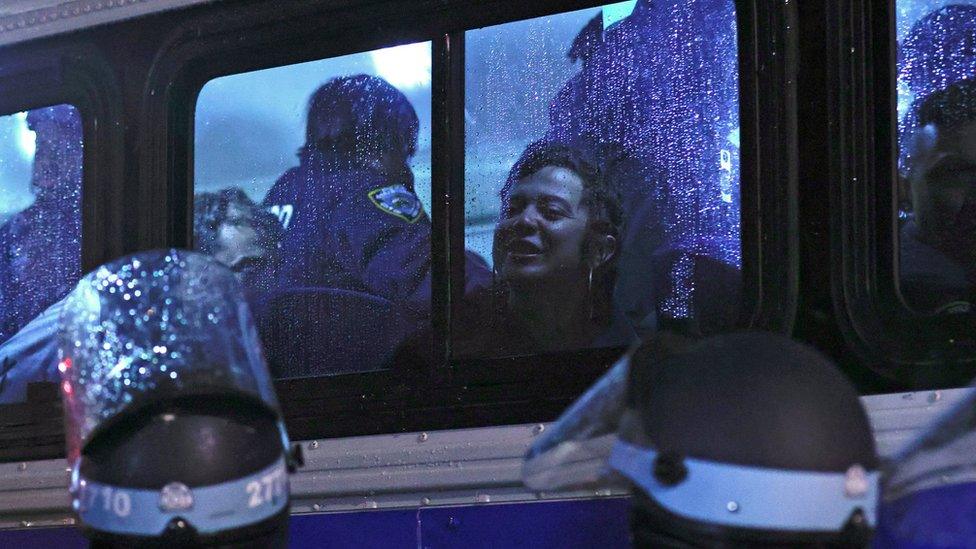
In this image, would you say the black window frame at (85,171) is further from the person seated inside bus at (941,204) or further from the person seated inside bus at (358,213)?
the person seated inside bus at (941,204)

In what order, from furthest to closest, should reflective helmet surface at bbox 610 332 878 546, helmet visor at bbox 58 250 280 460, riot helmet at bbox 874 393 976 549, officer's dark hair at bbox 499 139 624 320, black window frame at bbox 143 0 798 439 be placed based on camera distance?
officer's dark hair at bbox 499 139 624 320
black window frame at bbox 143 0 798 439
helmet visor at bbox 58 250 280 460
reflective helmet surface at bbox 610 332 878 546
riot helmet at bbox 874 393 976 549

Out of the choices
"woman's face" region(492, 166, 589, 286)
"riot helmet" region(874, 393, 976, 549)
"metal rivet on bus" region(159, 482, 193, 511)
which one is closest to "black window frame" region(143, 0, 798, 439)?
"woman's face" region(492, 166, 589, 286)

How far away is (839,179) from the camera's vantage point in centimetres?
232

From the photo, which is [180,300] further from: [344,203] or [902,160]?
[902,160]

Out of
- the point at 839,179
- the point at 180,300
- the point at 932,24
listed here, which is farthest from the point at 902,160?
the point at 180,300

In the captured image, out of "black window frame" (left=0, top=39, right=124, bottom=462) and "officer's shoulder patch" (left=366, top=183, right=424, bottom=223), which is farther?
"black window frame" (left=0, top=39, right=124, bottom=462)

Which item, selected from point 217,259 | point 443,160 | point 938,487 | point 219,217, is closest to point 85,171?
point 219,217

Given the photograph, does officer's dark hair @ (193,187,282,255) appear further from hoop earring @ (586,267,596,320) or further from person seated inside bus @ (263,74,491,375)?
hoop earring @ (586,267,596,320)

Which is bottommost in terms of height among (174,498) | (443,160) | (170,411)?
(174,498)

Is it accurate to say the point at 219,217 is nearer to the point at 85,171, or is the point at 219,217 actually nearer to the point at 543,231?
the point at 85,171

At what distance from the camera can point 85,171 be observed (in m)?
3.11

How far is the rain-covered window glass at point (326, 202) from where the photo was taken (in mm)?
2752

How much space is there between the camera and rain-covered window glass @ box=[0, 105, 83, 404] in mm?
3150

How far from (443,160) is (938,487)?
1.39 m
